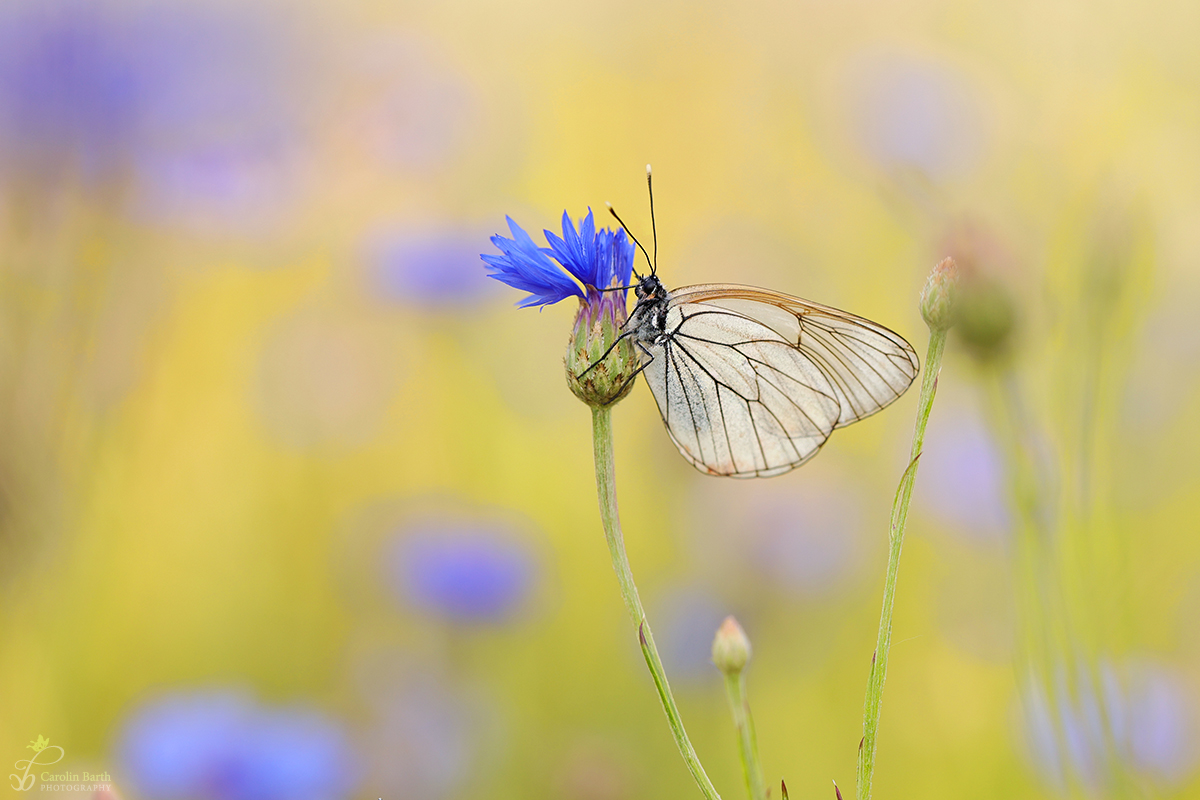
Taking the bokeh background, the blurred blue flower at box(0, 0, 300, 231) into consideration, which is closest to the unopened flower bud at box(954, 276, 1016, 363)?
the bokeh background

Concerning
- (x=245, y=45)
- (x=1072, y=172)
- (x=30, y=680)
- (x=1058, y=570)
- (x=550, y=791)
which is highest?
(x=245, y=45)

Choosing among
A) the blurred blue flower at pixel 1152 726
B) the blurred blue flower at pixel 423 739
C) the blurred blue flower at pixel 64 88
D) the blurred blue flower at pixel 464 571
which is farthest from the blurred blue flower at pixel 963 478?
the blurred blue flower at pixel 64 88

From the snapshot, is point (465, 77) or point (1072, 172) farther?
point (465, 77)

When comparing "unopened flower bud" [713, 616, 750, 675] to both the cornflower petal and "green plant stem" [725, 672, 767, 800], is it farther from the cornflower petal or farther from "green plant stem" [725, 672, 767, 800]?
the cornflower petal

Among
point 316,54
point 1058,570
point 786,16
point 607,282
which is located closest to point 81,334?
point 607,282

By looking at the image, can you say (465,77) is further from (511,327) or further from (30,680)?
(30,680)

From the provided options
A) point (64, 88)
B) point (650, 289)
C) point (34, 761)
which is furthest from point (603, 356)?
point (64, 88)

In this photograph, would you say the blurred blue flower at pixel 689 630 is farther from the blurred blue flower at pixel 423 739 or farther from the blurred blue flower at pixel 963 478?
the blurred blue flower at pixel 963 478

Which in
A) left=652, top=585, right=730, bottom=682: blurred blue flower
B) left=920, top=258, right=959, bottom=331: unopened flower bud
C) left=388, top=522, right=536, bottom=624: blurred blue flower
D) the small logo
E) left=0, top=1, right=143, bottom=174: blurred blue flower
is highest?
left=0, top=1, right=143, bottom=174: blurred blue flower
